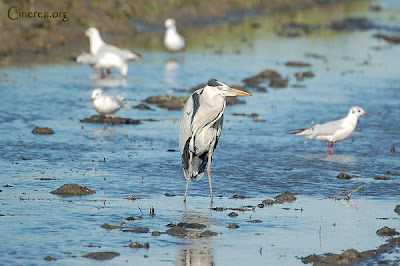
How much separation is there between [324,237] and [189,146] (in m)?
2.37

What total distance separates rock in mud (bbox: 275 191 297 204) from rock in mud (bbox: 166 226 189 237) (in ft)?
6.48

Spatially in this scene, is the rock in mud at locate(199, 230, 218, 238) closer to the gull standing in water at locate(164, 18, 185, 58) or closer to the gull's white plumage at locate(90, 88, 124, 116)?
the gull's white plumage at locate(90, 88, 124, 116)

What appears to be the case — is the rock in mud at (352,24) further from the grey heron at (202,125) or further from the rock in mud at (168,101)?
the grey heron at (202,125)

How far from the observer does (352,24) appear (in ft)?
128

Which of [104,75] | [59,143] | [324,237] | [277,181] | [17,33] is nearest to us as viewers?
[324,237]

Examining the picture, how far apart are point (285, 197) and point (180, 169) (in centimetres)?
229

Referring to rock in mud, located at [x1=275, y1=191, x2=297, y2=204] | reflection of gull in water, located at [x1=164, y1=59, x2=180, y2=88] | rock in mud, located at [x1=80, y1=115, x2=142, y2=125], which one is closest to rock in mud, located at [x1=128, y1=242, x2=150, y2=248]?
rock in mud, located at [x1=275, y1=191, x2=297, y2=204]

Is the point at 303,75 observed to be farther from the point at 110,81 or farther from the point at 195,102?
the point at 195,102

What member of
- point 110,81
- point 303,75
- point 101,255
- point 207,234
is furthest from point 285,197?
point 303,75

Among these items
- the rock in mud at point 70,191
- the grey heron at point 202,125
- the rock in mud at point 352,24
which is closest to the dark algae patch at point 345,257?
the grey heron at point 202,125

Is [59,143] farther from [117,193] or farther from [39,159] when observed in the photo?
[117,193]

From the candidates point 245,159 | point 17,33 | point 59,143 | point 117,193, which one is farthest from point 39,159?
point 17,33

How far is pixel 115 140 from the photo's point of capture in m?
14.5

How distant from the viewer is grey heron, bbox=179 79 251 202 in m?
10.3
